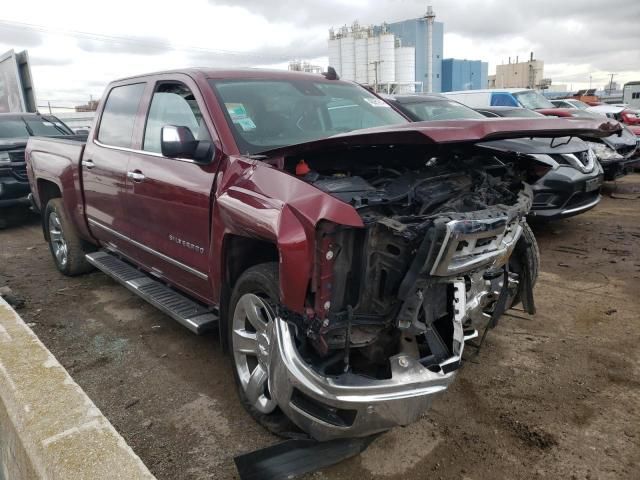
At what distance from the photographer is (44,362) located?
2.44 meters

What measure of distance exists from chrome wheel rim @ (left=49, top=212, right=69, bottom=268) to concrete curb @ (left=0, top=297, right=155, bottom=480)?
305cm

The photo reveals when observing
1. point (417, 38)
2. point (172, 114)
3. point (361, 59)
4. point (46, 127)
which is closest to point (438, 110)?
point (172, 114)

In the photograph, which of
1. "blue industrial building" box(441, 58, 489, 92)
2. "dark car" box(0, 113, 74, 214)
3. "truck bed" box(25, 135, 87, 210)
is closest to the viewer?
"truck bed" box(25, 135, 87, 210)

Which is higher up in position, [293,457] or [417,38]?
[417,38]

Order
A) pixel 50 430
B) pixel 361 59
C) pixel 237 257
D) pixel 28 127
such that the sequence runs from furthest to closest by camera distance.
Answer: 1. pixel 361 59
2. pixel 28 127
3. pixel 237 257
4. pixel 50 430

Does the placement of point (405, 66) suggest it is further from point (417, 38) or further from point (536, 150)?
point (536, 150)

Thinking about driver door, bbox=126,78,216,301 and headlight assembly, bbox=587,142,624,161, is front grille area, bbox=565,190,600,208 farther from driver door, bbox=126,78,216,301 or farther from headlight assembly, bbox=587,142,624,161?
driver door, bbox=126,78,216,301

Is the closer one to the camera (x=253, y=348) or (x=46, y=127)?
(x=253, y=348)

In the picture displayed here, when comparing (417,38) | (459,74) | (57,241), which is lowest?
(57,241)

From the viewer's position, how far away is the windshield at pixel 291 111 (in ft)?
10.1

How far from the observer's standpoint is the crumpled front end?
212 centimetres

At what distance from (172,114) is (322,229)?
1905mm

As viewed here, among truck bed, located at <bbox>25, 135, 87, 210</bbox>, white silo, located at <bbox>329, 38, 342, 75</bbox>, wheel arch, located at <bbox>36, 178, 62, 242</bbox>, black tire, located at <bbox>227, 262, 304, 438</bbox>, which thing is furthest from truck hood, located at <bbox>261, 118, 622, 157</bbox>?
white silo, located at <bbox>329, 38, 342, 75</bbox>

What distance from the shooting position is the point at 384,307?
2.30 metres
